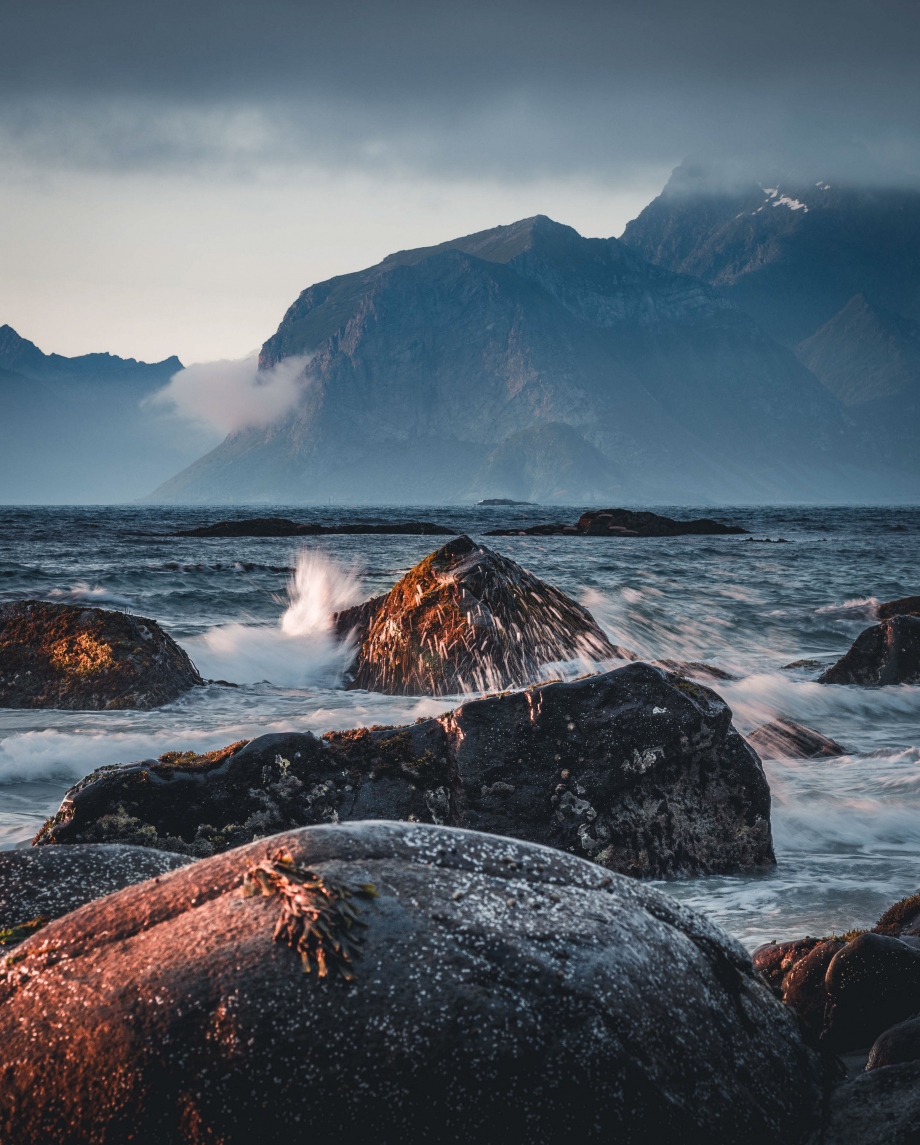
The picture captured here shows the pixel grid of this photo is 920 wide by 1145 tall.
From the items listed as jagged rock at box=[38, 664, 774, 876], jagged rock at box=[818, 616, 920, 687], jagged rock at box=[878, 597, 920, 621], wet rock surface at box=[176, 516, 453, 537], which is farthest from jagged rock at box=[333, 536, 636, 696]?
wet rock surface at box=[176, 516, 453, 537]

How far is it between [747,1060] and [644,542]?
44185 mm

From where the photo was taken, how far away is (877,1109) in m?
2.47

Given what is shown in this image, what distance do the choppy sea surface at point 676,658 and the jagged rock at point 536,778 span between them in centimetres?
40

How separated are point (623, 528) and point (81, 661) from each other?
1847 inches

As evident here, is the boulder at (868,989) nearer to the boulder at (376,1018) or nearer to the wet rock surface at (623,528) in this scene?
the boulder at (376,1018)

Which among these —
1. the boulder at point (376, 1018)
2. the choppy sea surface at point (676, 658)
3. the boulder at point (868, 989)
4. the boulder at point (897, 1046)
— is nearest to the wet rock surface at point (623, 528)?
the choppy sea surface at point (676, 658)

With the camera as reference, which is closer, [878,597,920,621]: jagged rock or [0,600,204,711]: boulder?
[0,600,204,711]: boulder

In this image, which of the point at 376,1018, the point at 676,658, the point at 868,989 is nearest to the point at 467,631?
the point at 676,658

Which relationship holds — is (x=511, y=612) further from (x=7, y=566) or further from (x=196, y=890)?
(x=7, y=566)

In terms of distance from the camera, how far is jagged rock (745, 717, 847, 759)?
25.8 ft

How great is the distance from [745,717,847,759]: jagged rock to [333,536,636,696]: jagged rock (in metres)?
2.36

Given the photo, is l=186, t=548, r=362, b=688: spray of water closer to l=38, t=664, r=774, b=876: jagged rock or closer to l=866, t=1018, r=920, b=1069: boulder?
l=38, t=664, r=774, b=876: jagged rock

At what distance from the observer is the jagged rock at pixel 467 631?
928cm

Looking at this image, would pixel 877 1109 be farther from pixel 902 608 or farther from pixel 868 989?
pixel 902 608
